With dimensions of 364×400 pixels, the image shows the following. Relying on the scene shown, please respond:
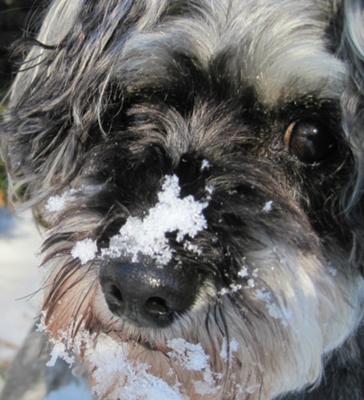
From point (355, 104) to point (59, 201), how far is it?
0.87 meters

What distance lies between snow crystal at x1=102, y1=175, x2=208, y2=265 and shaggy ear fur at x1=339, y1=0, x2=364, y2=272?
0.37 m

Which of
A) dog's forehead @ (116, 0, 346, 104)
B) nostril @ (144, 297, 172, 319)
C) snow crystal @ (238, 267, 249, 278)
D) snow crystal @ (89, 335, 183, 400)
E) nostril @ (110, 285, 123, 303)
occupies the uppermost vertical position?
dog's forehead @ (116, 0, 346, 104)

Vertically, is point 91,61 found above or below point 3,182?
above

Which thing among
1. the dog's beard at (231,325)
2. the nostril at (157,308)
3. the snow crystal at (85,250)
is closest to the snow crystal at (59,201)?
the dog's beard at (231,325)

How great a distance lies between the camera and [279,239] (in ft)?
7.06

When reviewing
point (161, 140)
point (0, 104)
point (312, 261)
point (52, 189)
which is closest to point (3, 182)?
point (0, 104)

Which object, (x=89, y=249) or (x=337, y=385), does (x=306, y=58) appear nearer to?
(x=89, y=249)

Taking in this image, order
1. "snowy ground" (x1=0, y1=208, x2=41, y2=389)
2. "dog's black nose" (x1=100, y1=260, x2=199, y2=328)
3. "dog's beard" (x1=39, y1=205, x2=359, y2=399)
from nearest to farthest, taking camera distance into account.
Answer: "dog's black nose" (x1=100, y1=260, x2=199, y2=328), "dog's beard" (x1=39, y1=205, x2=359, y2=399), "snowy ground" (x1=0, y1=208, x2=41, y2=389)

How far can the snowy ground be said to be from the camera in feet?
13.0

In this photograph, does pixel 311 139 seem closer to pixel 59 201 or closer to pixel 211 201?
pixel 211 201

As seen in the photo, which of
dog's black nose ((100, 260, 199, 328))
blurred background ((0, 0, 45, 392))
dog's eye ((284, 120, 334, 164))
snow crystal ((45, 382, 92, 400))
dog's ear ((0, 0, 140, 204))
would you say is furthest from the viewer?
blurred background ((0, 0, 45, 392))

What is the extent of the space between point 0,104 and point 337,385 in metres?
1.60

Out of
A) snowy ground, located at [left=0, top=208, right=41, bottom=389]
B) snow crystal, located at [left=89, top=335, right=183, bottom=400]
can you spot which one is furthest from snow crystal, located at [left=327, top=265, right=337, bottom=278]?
snowy ground, located at [left=0, top=208, right=41, bottom=389]

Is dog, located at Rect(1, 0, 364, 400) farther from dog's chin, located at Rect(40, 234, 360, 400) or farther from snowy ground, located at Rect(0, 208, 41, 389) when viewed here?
snowy ground, located at Rect(0, 208, 41, 389)
